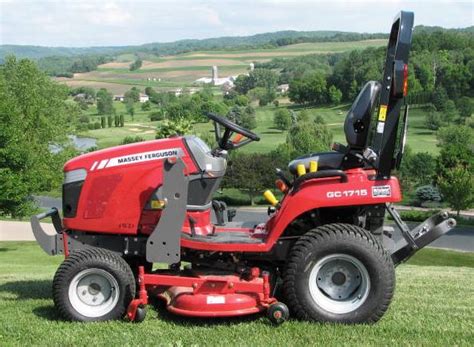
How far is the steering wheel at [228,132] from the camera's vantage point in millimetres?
5918

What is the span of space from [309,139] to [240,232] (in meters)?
60.8

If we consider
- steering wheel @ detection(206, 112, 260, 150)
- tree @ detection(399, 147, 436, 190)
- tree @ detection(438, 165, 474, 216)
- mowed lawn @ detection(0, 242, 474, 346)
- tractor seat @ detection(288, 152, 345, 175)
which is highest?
steering wheel @ detection(206, 112, 260, 150)

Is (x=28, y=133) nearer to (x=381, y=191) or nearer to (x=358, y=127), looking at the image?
(x=358, y=127)

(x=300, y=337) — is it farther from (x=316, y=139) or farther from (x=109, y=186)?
(x=316, y=139)

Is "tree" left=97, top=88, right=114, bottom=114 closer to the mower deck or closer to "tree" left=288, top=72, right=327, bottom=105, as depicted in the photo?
"tree" left=288, top=72, right=327, bottom=105

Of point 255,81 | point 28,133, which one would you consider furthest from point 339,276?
point 255,81

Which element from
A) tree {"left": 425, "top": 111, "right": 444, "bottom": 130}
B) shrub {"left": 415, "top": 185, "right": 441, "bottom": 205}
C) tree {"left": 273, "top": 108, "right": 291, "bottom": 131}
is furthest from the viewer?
tree {"left": 273, "top": 108, "right": 291, "bottom": 131}

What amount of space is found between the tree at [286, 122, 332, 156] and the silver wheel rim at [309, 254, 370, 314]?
58.8 metres

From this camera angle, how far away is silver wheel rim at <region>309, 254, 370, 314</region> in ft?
18.1

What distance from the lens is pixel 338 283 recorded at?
18.5ft

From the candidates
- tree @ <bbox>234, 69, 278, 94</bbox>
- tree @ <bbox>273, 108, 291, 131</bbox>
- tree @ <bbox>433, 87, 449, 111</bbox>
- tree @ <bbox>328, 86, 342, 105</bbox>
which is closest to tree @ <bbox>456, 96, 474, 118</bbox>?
tree @ <bbox>433, 87, 449, 111</bbox>

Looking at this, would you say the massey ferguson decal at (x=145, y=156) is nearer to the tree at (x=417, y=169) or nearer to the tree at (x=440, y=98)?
the tree at (x=417, y=169)

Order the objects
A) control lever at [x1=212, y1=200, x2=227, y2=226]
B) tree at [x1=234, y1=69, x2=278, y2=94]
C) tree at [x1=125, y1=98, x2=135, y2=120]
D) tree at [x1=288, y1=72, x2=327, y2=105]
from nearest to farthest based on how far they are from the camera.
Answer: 1. control lever at [x1=212, y1=200, x2=227, y2=226]
2. tree at [x1=288, y1=72, x2=327, y2=105]
3. tree at [x1=125, y1=98, x2=135, y2=120]
4. tree at [x1=234, y1=69, x2=278, y2=94]

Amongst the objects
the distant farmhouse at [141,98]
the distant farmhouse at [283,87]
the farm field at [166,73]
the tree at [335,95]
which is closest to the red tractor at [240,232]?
the tree at [335,95]
